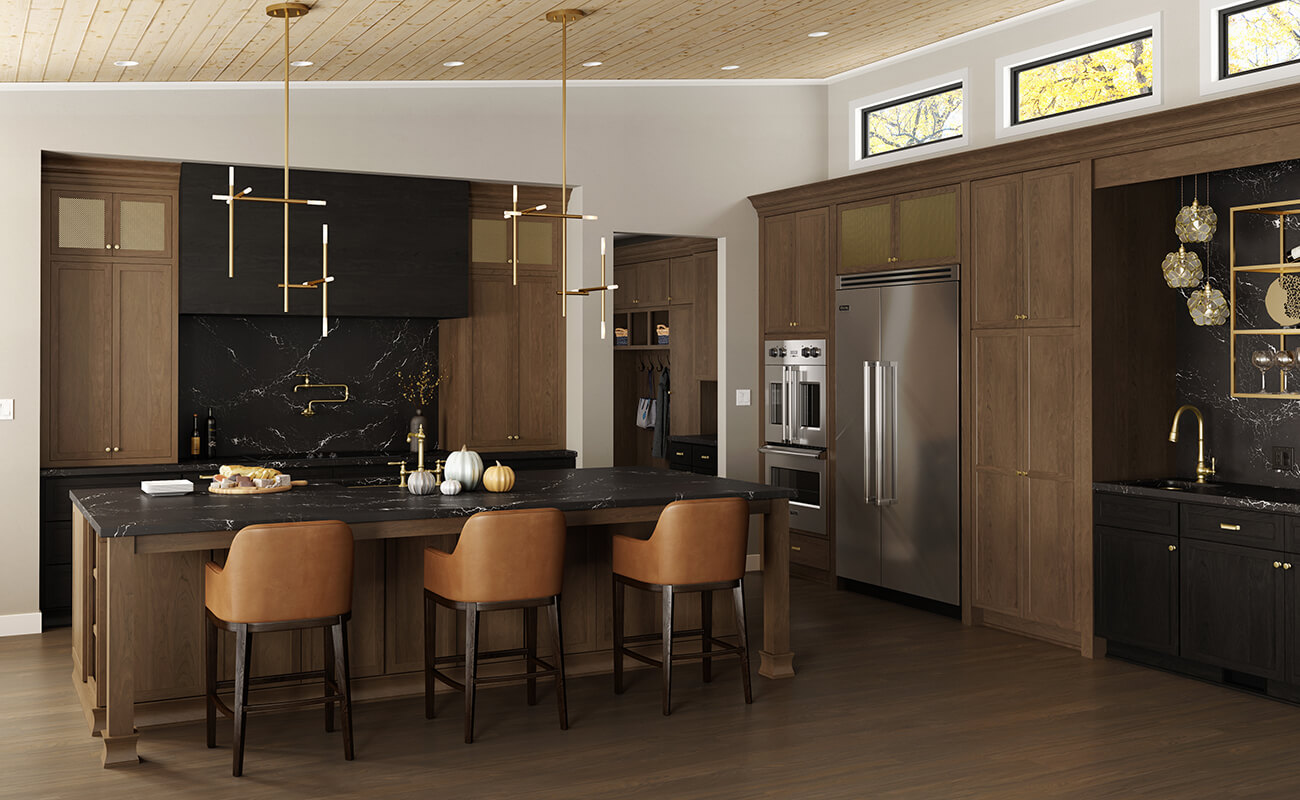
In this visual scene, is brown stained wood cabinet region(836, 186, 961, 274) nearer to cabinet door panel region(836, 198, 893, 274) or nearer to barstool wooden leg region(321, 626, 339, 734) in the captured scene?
cabinet door panel region(836, 198, 893, 274)

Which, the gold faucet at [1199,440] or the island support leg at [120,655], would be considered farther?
the gold faucet at [1199,440]

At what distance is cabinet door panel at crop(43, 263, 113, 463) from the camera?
644 centimetres

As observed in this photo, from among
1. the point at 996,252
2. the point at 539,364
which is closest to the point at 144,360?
the point at 539,364

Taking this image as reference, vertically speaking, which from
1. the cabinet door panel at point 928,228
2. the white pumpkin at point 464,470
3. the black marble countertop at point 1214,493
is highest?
the cabinet door panel at point 928,228

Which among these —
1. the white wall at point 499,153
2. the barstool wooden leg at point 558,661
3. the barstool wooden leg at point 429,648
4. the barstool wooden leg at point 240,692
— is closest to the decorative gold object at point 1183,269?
the white wall at point 499,153

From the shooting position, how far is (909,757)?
4.23 m

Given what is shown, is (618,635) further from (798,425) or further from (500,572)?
(798,425)

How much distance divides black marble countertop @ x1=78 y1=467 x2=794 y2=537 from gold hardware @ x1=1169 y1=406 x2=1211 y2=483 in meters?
2.07

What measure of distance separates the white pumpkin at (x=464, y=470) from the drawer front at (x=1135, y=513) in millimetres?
2989

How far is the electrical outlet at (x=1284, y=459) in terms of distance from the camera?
5.47m

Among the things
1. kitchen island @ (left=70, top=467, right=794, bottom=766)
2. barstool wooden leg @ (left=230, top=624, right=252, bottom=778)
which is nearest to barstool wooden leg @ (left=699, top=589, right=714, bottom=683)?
kitchen island @ (left=70, top=467, right=794, bottom=766)

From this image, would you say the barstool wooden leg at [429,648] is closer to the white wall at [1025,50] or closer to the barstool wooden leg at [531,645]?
the barstool wooden leg at [531,645]

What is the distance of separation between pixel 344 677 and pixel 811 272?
4.40 metres

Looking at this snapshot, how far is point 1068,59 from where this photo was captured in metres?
6.43
